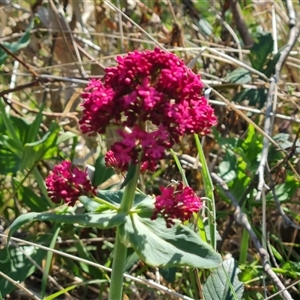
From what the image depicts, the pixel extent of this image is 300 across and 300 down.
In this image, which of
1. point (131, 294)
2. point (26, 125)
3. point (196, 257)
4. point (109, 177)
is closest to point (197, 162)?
point (109, 177)

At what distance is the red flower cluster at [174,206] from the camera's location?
1.08 m

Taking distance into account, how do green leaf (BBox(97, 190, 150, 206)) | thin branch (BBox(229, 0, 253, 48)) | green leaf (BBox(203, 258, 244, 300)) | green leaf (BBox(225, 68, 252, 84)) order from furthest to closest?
thin branch (BBox(229, 0, 253, 48))
green leaf (BBox(225, 68, 252, 84))
green leaf (BBox(203, 258, 244, 300))
green leaf (BBox(97, 190, 150, 206))

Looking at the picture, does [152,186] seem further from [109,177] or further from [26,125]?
[26,125]

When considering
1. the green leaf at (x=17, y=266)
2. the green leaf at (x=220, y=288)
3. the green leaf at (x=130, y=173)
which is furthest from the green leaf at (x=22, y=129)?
the green leaf at (x=130, y=173)

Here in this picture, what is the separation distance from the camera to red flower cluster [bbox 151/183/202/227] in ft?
3.55

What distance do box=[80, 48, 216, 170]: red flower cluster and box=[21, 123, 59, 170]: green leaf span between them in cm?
80

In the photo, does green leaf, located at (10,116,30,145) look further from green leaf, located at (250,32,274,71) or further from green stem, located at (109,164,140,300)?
green stem, located at (109,164,140,300)

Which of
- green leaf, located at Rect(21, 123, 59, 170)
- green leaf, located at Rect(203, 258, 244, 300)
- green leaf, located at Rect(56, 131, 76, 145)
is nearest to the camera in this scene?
green leaf, located at Rect(203, 258, 244, 300)

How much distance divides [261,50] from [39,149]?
0.87 metres

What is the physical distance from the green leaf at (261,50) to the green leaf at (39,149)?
770mm

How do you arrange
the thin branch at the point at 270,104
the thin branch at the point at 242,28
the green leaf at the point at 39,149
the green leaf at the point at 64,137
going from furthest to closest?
1. the thin branch at the point at 242,28
2. the green leaf at the point at 64,137
3. the green leaf at the point at 39,149
4. the thin branch at the point at 270,104

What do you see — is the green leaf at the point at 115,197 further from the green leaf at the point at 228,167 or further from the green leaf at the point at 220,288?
the green leaf at the point at 228,167

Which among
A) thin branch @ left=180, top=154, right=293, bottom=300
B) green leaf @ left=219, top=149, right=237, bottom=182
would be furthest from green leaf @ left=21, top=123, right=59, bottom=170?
green leaf @ left=219, top=149, right=237, bottom=182

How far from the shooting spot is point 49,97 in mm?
2564
